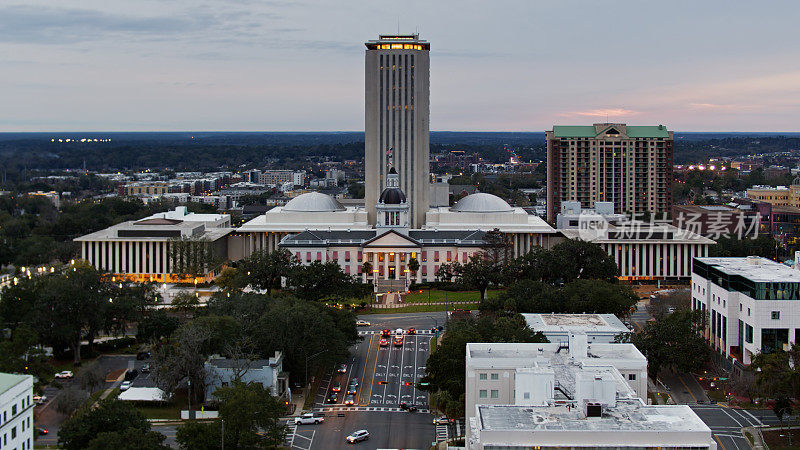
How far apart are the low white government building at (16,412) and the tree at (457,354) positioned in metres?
28.0

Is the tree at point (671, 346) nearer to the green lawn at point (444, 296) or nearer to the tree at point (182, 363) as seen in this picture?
the tree at point (182, 363)

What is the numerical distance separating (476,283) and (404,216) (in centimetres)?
2422

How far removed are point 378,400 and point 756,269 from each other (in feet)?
127

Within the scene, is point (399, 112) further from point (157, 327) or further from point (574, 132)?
point (157, 327)

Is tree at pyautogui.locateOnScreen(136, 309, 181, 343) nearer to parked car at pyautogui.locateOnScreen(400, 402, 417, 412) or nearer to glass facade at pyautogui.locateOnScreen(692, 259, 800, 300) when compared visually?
parked car at pyautogui.locateOnScreen(400, 402, 417, 412)

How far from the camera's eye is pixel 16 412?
198 feet

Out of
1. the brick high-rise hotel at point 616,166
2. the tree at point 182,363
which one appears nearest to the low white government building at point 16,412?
the tree at point 182,363

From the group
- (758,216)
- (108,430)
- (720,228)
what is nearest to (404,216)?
(720,228)

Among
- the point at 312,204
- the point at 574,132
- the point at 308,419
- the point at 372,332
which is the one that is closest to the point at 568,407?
the point at 308,419

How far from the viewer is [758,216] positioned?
174000mm

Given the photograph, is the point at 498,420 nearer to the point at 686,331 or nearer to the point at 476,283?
the point at 686,331

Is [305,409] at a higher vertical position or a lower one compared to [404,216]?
lower

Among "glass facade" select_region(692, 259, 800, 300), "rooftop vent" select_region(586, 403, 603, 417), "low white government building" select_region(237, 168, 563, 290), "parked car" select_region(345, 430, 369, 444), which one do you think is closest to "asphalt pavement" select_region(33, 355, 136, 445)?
"parked car" select_region(345, 430, 369, 444)

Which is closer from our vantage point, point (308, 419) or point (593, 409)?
point (593, 409)
